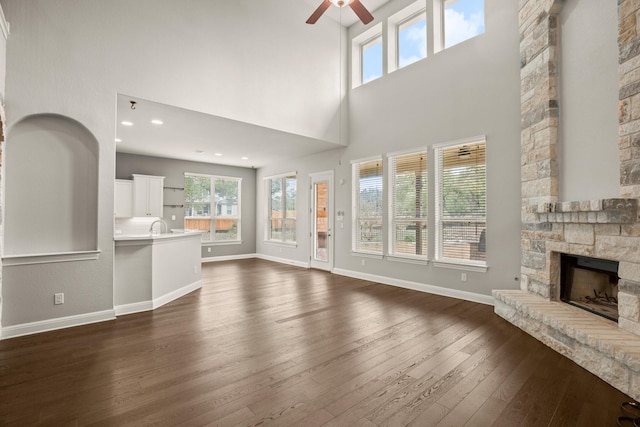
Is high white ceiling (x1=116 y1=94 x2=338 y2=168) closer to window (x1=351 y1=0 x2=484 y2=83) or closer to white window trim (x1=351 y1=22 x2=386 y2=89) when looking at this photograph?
white window trim (x1=351 y1=22 x2=386 y2=89)

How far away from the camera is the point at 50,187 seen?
3.59 metres

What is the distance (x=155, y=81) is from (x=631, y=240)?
18.0 ft

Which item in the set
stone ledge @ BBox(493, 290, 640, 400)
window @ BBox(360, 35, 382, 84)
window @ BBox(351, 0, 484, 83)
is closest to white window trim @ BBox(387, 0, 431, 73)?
window @ BBox(351, 0, 484, 83)

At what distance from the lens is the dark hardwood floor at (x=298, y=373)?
2039mm

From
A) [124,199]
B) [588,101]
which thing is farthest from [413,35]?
[124,199]

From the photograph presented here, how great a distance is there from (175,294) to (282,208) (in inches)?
177

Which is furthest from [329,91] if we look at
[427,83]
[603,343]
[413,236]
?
[603,343]

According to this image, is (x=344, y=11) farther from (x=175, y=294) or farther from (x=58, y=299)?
(x=58, y=299)

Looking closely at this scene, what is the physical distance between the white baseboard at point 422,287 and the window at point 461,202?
1.63 feet

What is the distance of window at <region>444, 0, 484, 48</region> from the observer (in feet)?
16.3

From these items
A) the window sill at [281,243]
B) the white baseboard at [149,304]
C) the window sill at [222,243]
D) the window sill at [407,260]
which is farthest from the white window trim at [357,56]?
the window sill at [222,243]

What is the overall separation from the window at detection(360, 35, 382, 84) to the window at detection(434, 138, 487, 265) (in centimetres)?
243

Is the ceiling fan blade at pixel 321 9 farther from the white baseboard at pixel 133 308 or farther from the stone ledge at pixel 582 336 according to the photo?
the white baseboard at pixel 133 308

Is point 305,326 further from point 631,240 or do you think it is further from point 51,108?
point 51,108
